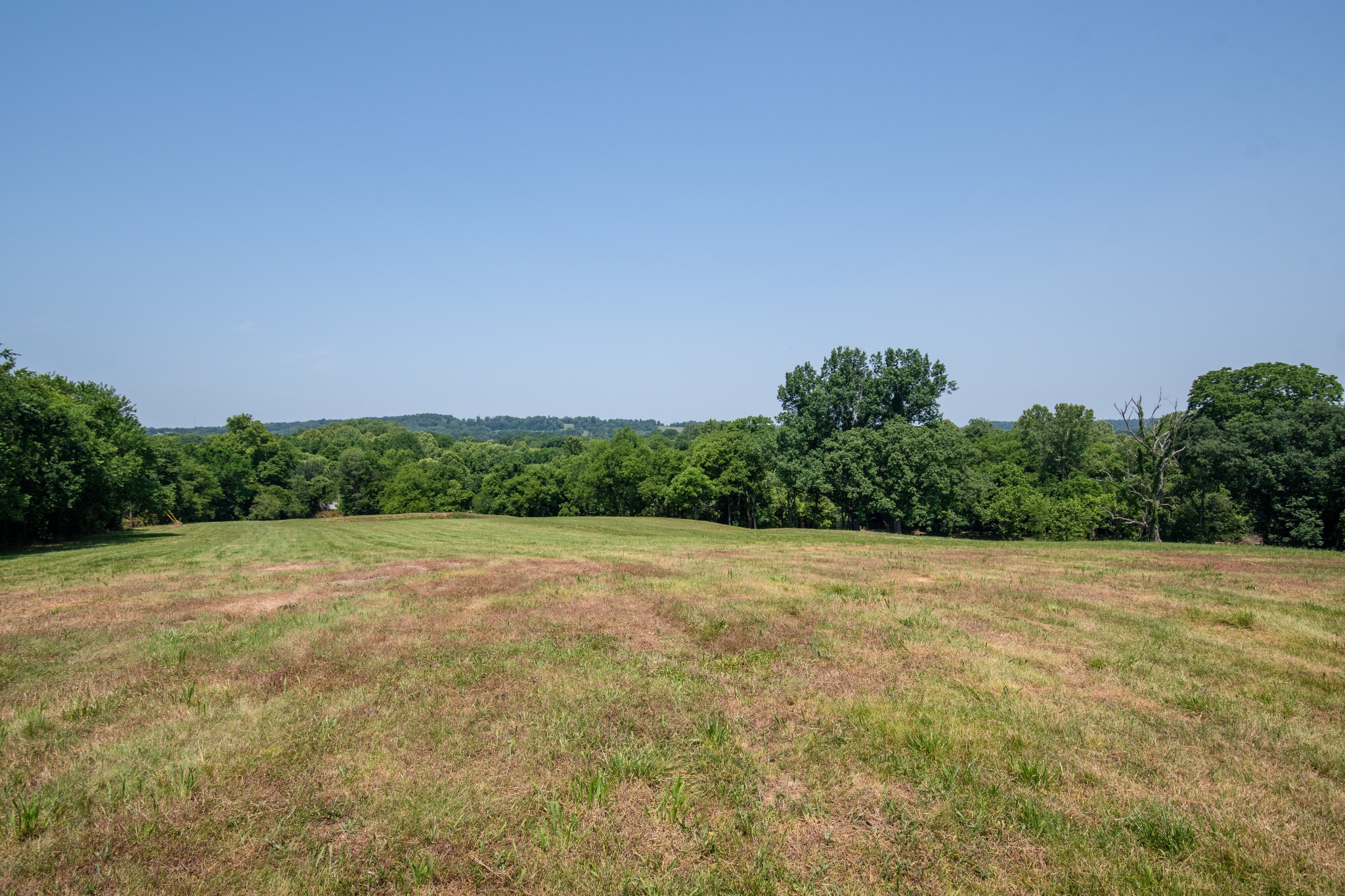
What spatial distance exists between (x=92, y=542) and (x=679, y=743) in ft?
179

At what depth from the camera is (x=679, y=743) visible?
279 inches

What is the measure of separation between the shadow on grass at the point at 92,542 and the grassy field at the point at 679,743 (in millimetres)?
28374

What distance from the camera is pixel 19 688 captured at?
863 cm

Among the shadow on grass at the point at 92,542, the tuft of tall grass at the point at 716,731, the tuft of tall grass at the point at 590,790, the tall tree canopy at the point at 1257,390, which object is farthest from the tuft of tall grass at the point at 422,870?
the tall tree canopy at the point at 1257,390

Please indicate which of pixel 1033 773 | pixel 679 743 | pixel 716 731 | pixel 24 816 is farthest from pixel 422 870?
pixel 1033 773

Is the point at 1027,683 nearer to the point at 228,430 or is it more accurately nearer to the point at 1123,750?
the point at 1123,750

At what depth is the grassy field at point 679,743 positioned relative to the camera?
16.3 feet

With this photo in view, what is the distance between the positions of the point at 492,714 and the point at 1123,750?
801cm

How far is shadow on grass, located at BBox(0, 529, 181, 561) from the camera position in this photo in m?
33.7

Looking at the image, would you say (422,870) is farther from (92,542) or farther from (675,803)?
(92,542)

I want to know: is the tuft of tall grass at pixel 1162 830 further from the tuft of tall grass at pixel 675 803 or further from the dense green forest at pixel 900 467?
the dense green forest at pixel 900 467

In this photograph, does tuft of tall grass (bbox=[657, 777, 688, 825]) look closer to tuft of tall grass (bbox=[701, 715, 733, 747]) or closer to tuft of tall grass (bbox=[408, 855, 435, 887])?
tuft of tall grass (bbox=[701, 715, 733, 747])

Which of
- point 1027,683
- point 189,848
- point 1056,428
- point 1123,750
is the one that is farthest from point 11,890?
point 1056,428

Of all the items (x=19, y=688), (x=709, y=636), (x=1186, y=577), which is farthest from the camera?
(x=1186, y=577)
